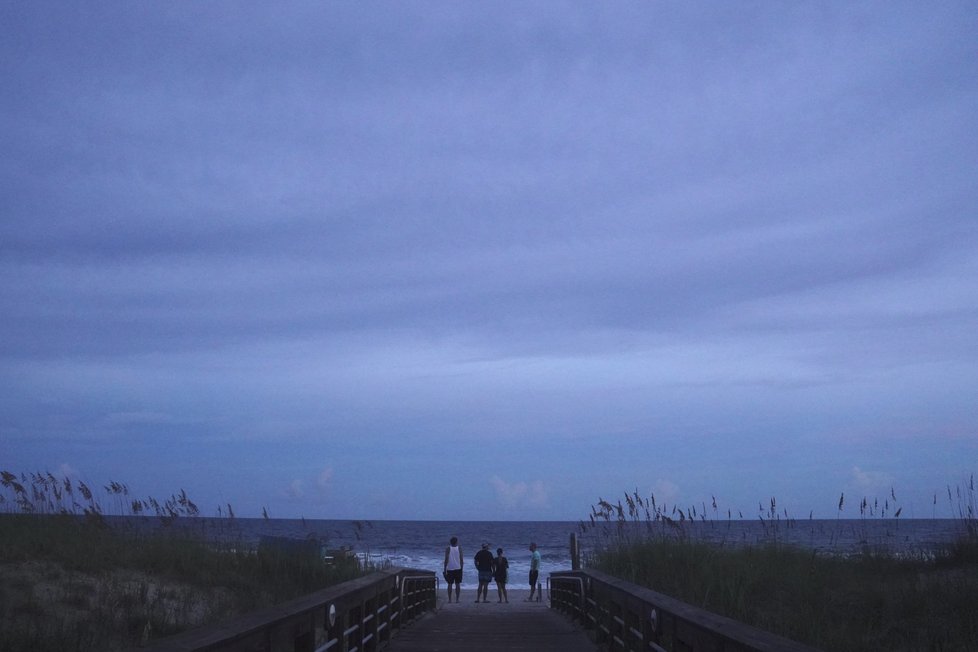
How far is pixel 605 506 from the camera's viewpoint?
18.5 meters

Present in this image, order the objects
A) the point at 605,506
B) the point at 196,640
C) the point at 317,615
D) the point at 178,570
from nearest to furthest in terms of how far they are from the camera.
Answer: the point at 196,640
the point at 317,615
the point at 178,570
the point at 605,506

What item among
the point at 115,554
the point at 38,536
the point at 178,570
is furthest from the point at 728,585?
the point at 38,536

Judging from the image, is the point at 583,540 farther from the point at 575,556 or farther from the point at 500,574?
the point at 575,556

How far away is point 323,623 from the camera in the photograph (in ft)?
23.3

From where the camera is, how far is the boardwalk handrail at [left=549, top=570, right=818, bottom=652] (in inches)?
191

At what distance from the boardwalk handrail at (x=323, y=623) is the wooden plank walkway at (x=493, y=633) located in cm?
38

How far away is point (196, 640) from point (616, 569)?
10.7 meters

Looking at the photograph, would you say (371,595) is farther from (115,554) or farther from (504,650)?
(115,554)

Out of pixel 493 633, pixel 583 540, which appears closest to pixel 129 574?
pixel 493 633

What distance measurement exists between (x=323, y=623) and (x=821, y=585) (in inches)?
304

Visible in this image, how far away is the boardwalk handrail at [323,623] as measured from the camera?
180 inches

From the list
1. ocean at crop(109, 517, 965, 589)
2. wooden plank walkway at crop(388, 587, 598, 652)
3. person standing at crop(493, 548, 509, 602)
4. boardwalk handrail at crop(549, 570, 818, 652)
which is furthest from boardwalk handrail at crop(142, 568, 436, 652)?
person standing at crop(493, 548, 509, 602)

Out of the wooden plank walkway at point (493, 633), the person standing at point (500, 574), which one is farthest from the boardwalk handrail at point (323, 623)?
the person standing at point (500, 574)

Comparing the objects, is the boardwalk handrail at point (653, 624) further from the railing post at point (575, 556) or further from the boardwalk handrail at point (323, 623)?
the railing post at point (575, 556)
